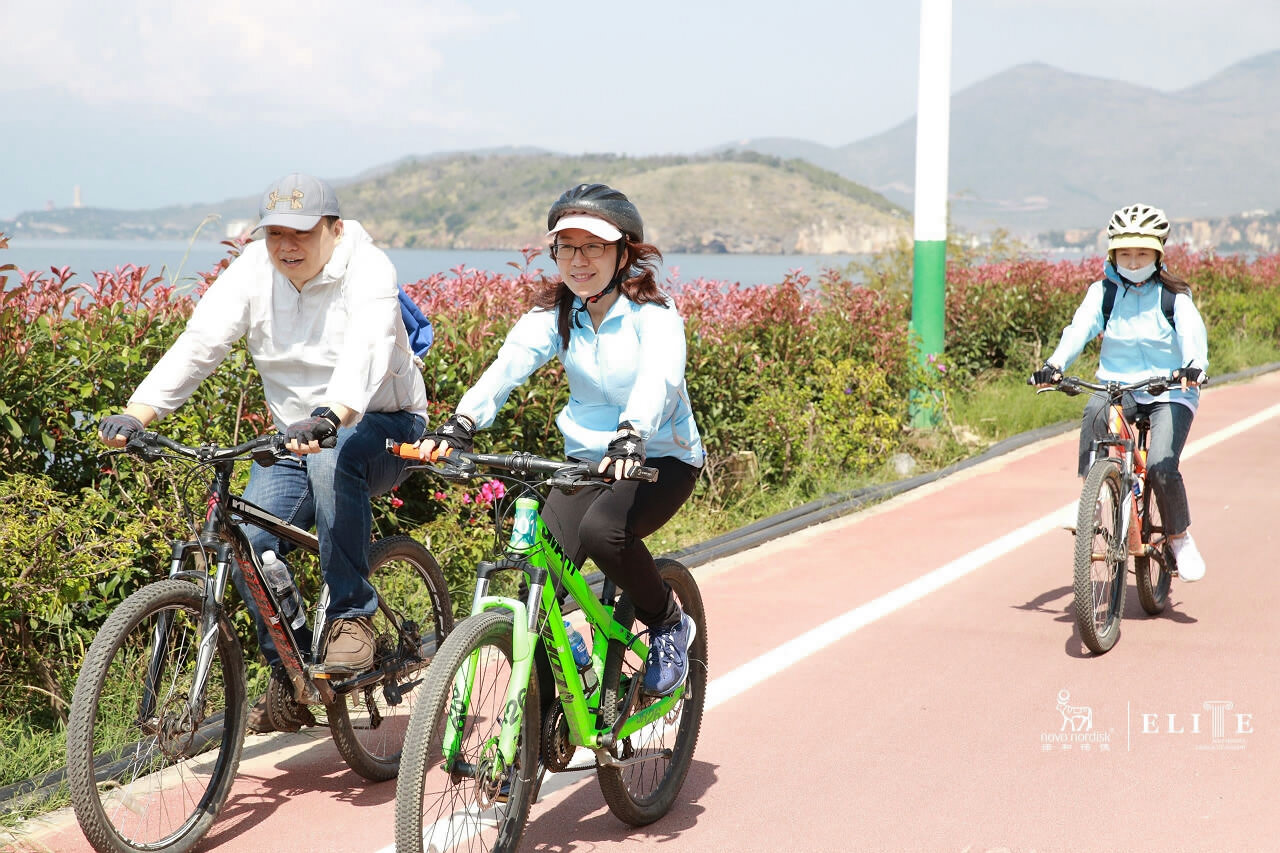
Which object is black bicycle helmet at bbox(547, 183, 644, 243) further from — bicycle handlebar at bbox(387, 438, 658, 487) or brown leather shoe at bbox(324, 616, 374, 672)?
brown leather shoe at bbox(324, 616, 374, 672)

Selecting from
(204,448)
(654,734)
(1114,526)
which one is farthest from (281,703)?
(1114,526)

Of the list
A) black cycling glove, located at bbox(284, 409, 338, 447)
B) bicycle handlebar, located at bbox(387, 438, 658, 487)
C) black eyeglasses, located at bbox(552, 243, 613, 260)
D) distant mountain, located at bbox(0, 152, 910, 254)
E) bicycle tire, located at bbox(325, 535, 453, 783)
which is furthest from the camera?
distant mountain, located at bbox(0, 152, 910, 254)

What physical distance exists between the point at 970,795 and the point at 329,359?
2.63m

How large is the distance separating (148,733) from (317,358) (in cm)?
128

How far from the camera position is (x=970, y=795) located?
4.28 m

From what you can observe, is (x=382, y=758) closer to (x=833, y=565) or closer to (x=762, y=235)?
(x=833, y=565)

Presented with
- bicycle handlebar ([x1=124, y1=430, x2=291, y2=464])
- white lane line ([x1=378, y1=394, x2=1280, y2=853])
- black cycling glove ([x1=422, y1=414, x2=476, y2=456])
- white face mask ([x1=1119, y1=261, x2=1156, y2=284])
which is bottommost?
white lane line ([x1=378, y1=394, x2=1280, y2=853])

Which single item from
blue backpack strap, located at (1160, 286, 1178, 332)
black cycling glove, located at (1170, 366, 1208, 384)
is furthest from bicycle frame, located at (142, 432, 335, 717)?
blue backpack strap, located at (1160, 286, 1178, 332)

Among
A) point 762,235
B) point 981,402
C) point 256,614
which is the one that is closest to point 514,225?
point 762,235

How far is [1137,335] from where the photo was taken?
6227 mm

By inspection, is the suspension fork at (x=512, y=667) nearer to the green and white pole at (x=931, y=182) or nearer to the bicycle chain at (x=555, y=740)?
the bicycle chain at (x=555, y=740)

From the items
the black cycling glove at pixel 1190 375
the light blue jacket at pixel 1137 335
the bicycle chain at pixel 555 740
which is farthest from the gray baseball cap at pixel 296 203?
the black cycling glove at pixel 1190 375

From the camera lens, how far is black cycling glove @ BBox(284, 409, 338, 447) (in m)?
3.52

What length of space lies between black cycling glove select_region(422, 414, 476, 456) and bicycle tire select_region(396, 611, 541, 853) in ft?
1.52
